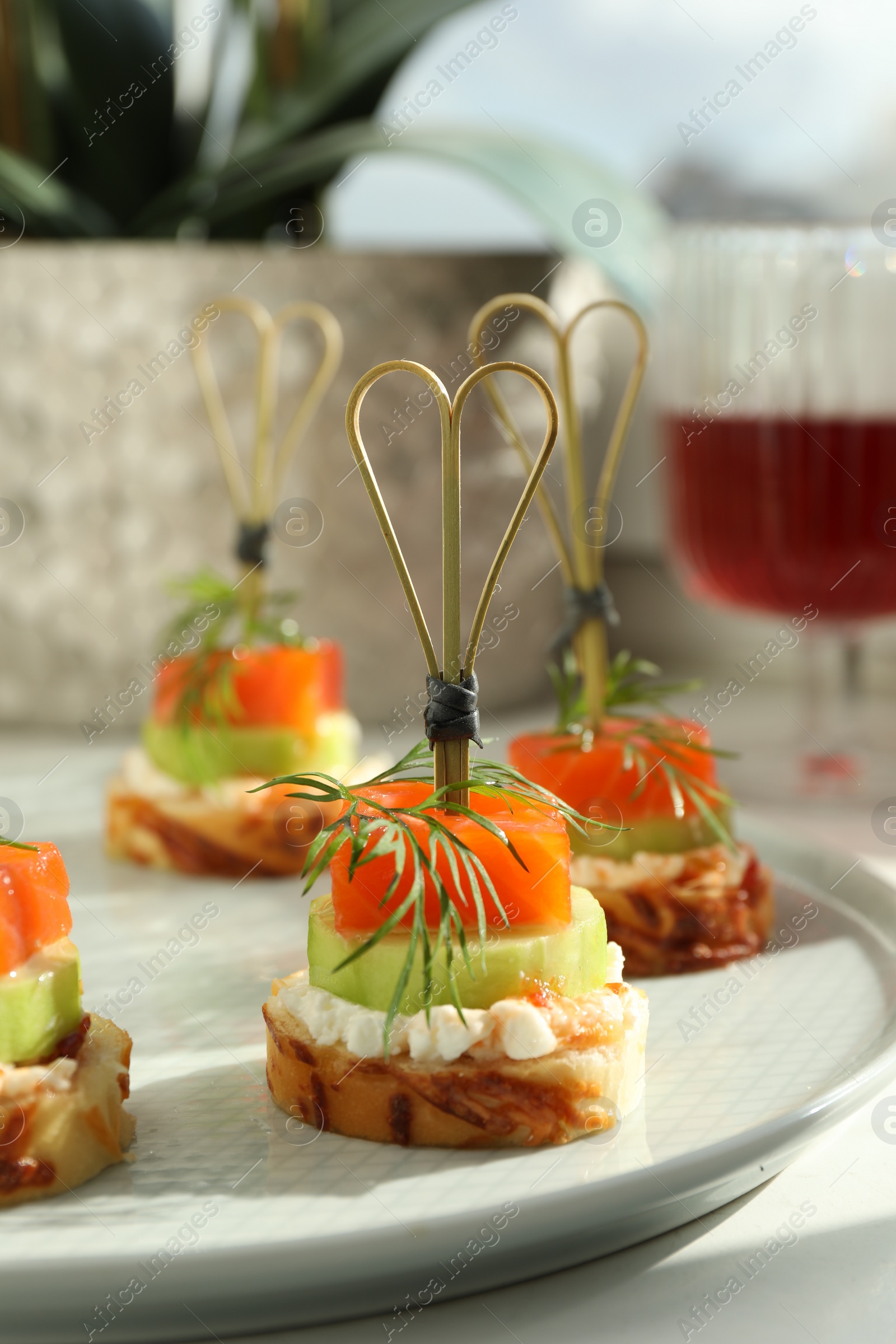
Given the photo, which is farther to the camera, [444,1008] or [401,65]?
[401,65]

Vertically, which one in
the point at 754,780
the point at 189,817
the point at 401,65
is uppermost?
the point at 401,65

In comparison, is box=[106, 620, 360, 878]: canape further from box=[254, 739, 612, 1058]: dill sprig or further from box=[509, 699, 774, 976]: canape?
box=[254, 739, 612, 1058]: dill sprig

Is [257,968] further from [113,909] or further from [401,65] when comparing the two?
[401,65]

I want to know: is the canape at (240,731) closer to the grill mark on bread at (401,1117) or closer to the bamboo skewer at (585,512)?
the bamboo skewer at (585,512)

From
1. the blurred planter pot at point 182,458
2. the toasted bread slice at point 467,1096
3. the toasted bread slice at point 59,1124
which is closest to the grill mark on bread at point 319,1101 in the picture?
the toasted bread slice at point 467,1096

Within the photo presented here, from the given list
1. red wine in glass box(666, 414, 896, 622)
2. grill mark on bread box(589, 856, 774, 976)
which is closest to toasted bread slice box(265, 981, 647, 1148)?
grill mark on bread box(589, 856, 774, 976)

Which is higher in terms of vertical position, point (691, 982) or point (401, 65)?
point (401, 65)

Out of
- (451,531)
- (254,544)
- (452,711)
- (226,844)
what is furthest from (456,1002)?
(254,544)

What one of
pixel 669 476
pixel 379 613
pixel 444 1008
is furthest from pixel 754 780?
pixel 444 1008
